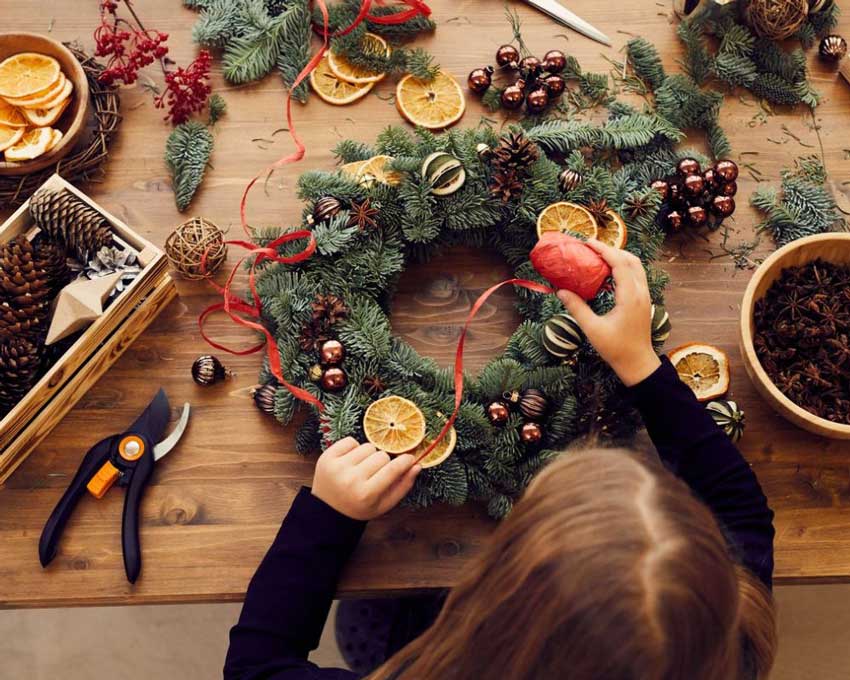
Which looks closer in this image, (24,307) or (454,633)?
(454,633)

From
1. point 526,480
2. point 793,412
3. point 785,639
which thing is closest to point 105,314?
point 526,480

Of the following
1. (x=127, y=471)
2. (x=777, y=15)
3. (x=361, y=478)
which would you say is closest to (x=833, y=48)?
(x=777, y=15)

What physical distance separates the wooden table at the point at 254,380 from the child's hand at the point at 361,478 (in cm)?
9

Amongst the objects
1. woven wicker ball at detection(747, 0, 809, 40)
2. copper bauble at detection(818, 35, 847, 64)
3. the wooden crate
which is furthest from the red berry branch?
copper bauble at detection(818, 35, 847, 64)

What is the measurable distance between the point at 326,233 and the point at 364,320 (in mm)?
142

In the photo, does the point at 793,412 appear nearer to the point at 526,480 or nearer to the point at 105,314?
the point at 526,480

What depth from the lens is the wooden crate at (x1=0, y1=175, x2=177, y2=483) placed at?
42.3 inches

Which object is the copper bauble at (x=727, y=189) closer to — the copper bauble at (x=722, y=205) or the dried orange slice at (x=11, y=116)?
the copper bauble at (x=722, y=205)

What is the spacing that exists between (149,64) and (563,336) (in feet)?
2.77

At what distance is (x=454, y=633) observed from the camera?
0.84m

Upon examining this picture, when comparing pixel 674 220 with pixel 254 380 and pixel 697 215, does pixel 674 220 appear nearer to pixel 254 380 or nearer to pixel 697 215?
pixel 697 215

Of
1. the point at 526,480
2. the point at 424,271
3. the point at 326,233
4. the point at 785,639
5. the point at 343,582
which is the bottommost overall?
the point at 785,639

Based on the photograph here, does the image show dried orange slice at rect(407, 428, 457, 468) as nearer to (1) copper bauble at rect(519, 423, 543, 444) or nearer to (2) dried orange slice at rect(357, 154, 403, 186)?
(1) copper bauble at rect(519, 423, 543, 444)

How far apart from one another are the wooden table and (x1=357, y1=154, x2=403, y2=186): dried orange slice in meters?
0.14
